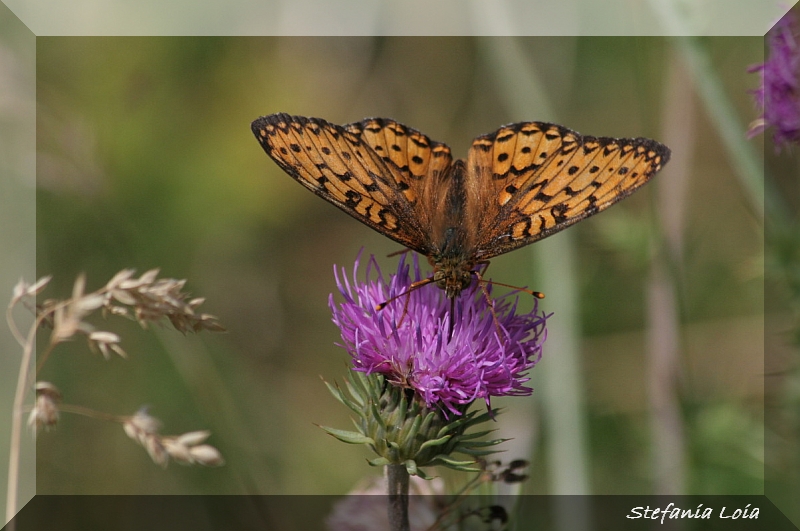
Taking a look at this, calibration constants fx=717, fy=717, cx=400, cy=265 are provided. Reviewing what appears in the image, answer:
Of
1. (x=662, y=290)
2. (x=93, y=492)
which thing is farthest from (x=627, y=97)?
(x=93, y=492)

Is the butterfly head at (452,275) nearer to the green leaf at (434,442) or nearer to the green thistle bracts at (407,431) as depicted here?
the green thistle bracts at (407,431)

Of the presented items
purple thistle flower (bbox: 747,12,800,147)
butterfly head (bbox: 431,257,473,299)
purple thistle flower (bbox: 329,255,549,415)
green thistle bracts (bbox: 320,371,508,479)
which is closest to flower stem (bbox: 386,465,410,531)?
green thistle bracts (bbox: 320,371,508,479)

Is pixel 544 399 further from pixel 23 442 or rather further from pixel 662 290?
pixel 23 442

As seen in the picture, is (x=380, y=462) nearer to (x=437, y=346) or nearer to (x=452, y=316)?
(x=437, y=346)

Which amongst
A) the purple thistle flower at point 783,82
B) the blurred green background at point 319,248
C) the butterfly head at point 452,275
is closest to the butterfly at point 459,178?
the butterfly head at point 452,275

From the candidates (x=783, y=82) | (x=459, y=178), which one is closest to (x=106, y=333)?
(x=459, y=178)

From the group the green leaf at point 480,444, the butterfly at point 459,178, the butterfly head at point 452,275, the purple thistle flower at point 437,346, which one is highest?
the butterfly at point 459,178
